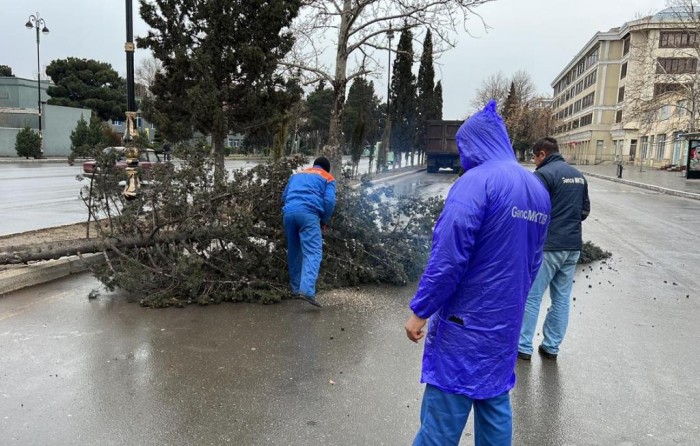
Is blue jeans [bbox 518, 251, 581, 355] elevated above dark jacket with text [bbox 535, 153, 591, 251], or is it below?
below

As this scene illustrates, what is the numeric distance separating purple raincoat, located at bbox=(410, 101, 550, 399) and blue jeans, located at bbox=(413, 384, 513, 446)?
0.06m

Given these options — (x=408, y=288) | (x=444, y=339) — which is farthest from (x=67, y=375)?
(x=408, y=288)

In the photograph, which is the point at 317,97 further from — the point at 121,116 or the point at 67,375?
the point at 67,375

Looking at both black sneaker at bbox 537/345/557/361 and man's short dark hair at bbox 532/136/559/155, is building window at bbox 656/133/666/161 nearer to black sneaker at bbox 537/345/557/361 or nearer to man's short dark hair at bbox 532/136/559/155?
man's short dark hair at bbox 532/136/559/155

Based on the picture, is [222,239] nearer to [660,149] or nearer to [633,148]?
[660,149]

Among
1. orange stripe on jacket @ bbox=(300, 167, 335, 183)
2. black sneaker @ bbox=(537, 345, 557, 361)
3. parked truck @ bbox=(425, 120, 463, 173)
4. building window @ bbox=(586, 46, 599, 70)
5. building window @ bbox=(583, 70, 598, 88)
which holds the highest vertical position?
building window @ bbox=(586, 46, 599, 70)

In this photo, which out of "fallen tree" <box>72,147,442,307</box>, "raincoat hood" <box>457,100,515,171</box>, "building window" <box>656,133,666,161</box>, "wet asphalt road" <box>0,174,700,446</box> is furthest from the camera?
"building window" <box>656,133,666,161</box>

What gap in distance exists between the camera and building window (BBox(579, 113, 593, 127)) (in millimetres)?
78625

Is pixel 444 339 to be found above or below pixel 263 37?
below

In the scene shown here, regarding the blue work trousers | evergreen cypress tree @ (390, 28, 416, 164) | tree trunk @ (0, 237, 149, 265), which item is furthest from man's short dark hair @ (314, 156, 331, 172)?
evergreen cypress tree @ (390, 28, 416, 164)

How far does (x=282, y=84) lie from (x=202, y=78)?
2.12m

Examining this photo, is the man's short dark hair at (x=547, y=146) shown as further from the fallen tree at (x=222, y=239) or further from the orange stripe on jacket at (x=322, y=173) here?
the fallen tree at (x=222, y=239)

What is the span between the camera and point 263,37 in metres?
11.4

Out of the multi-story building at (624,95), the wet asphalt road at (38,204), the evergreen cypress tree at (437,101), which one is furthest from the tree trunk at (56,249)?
the evergreen cypress tree at (437,101)
